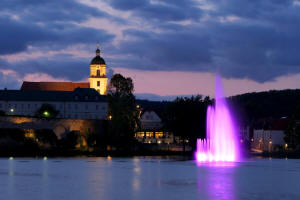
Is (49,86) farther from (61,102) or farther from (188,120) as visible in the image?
(188,120)

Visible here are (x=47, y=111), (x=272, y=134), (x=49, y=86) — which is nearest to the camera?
(x=272, y=134)

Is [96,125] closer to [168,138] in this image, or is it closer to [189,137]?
[189,137]

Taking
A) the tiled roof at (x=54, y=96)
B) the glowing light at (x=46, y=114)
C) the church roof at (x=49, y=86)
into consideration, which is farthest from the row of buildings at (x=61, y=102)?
the church roof at (x=49, y=86)

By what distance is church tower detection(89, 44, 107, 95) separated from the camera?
167 m

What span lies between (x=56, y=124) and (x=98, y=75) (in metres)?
71.2

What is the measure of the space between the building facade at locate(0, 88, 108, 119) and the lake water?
72227mm

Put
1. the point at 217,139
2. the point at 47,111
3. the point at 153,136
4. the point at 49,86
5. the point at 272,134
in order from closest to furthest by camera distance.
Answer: the point at 217,139, the point at 272,134, the point at 47,111, the point at 153,136, the point at 49,86

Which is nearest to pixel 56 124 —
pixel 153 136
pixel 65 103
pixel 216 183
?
pixel 153 136

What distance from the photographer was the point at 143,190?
44.2 m

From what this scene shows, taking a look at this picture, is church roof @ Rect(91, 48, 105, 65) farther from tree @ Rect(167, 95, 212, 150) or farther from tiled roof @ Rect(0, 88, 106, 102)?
tree @ Rect(167, 95, 212, 150)

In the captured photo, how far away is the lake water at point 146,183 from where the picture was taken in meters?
41.1

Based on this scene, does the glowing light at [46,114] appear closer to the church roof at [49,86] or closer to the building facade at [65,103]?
the building facade at [65,103]

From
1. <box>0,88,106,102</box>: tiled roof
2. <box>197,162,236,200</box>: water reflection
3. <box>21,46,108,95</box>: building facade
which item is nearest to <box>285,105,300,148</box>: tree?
<box>197,162,236,200</box>: water reflection

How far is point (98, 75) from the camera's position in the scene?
552 feet
